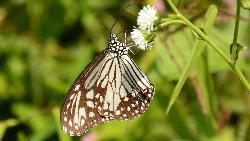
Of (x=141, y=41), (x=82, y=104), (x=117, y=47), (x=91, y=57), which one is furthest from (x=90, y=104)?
(x=91, y=57)

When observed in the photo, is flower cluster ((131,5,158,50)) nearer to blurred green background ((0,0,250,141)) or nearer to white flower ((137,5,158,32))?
white flower ((137,5,158,32))

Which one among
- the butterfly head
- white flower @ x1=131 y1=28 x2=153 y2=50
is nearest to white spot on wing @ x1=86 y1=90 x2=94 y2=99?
the butterfly head

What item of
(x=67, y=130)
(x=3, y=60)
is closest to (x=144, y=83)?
(x=67, y=130)

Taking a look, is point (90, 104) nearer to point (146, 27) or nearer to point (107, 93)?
point (107, 93)

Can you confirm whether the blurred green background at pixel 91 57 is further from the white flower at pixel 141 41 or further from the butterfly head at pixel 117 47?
the white flower at pixel 141 41

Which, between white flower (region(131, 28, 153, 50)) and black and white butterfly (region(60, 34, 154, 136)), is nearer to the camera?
white flower (region(131, 28, 153, 50))

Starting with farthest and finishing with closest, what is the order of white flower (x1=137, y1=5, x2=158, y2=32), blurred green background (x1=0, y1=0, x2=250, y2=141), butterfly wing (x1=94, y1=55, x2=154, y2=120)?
1. blurred green background (x1=0, y1=0, x2=250, y2=141)
2. butterfly wing (x1=94, y1=55, x2=154, y2=120)
3. white flower (x1=137, y1=5, x2=158, y2=32)
